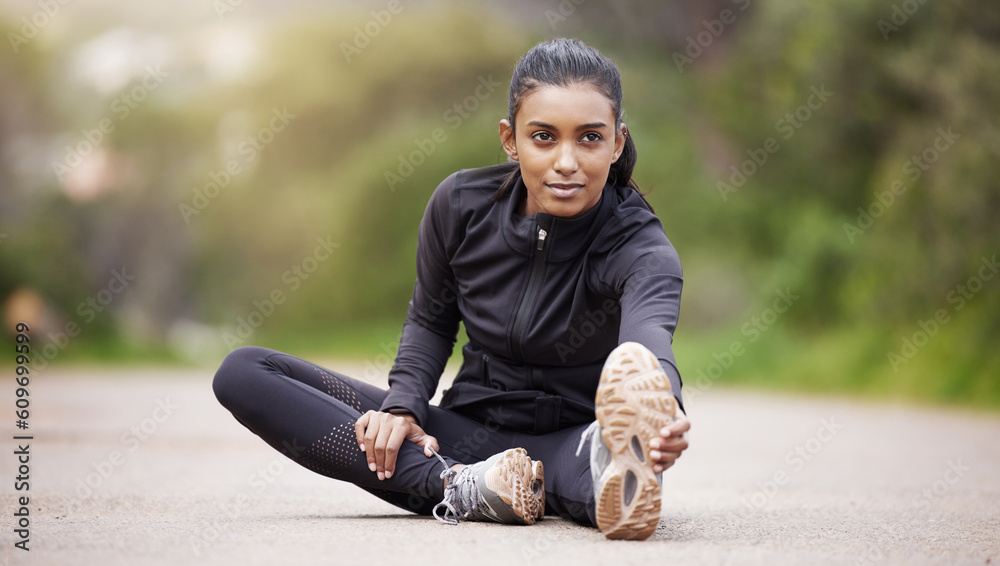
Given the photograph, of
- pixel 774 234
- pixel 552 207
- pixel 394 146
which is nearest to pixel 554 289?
pixel 552 207

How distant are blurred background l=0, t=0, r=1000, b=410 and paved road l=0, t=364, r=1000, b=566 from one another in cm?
226

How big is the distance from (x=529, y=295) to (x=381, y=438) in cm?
55

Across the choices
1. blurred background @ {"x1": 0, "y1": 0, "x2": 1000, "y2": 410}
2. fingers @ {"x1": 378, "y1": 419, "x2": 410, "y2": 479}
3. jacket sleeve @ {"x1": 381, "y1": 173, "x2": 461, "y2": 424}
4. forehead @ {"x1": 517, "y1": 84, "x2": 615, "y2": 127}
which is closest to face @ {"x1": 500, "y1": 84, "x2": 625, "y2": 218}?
forehead @ {"x1": 517, "y1": 84, "x2": 615, "y2": 127}

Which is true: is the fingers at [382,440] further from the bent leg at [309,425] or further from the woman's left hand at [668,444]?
the woman's left hand at [668,444]

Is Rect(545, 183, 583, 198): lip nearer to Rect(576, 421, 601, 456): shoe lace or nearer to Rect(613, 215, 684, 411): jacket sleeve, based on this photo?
Rect(613, 215, 684, 411): jacket sleeve

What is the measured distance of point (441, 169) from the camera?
1566 cm

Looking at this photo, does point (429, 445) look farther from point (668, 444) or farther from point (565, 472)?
point (668, 444)

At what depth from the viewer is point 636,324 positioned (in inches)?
92.4

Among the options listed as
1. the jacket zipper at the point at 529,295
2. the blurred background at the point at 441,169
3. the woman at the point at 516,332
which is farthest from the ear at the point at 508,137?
the blurred background at the point at 441,169

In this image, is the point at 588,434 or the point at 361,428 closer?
the point at 588,434

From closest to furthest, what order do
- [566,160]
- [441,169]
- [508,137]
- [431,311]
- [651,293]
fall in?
[651,293]
[566,160]
[508,137]
[431,311]
[441,169]

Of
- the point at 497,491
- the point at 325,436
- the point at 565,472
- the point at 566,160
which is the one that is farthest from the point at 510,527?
the point at 566,160

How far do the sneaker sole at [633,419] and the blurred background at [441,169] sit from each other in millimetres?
6211

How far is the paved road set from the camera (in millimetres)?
2127
